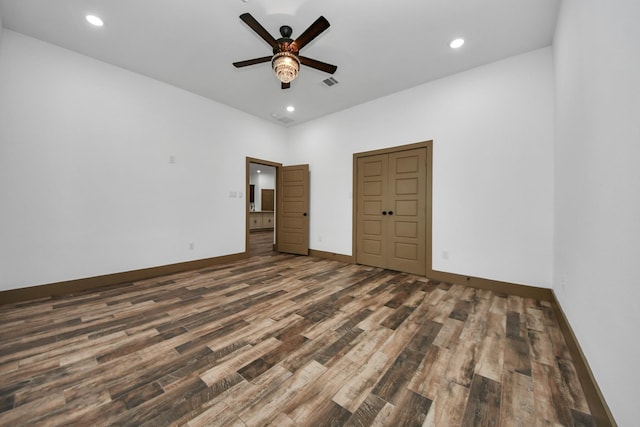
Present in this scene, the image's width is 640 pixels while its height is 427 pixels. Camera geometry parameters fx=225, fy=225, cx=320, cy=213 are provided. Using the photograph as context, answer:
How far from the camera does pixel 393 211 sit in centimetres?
426

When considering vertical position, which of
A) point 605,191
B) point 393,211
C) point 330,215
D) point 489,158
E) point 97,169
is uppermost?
point 489,158

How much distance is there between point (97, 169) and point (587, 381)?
5562 mm

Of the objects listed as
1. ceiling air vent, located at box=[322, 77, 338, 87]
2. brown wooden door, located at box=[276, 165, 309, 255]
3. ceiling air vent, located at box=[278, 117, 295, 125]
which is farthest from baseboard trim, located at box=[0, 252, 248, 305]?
ceiling air vent, located at box=[322, 77, 338, 87]

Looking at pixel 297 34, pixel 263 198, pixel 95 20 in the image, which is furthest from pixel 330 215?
pixel 263 198

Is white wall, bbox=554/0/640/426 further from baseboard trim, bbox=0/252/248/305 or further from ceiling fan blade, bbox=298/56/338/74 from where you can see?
baseboard trim, bbox=0/252/248/305

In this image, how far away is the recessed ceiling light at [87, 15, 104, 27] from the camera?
8.48 ft

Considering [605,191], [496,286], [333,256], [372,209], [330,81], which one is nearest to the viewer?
[605,191]

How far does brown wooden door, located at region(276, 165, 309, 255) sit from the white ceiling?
2206 mm

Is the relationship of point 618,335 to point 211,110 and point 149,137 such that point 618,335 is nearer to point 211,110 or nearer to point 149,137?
point 149,137

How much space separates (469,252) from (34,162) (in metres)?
6.09

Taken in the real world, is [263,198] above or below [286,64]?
below

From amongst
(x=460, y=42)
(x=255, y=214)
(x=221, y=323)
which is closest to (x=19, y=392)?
(x=221, y=323)

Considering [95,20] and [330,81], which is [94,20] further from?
[330,81]

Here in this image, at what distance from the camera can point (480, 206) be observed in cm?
335
